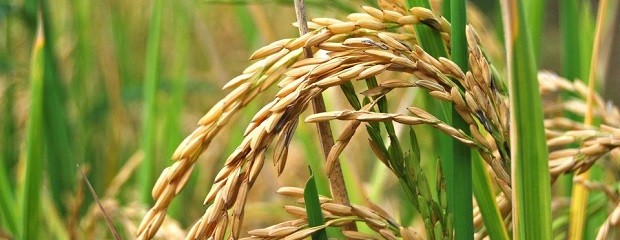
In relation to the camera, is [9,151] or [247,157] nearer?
[247,157]

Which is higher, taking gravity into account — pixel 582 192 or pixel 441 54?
pixel 441 54

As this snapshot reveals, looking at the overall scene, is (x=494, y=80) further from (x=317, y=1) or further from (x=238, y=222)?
(x=317, y=1)

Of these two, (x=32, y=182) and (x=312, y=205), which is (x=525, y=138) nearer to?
(x=312, y=205)

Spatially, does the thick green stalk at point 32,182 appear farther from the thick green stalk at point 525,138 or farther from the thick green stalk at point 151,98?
the thick green stalk at point 525,138

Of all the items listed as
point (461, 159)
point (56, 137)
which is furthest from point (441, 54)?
point (56, 137)

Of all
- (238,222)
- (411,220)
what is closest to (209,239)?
(238,222)
